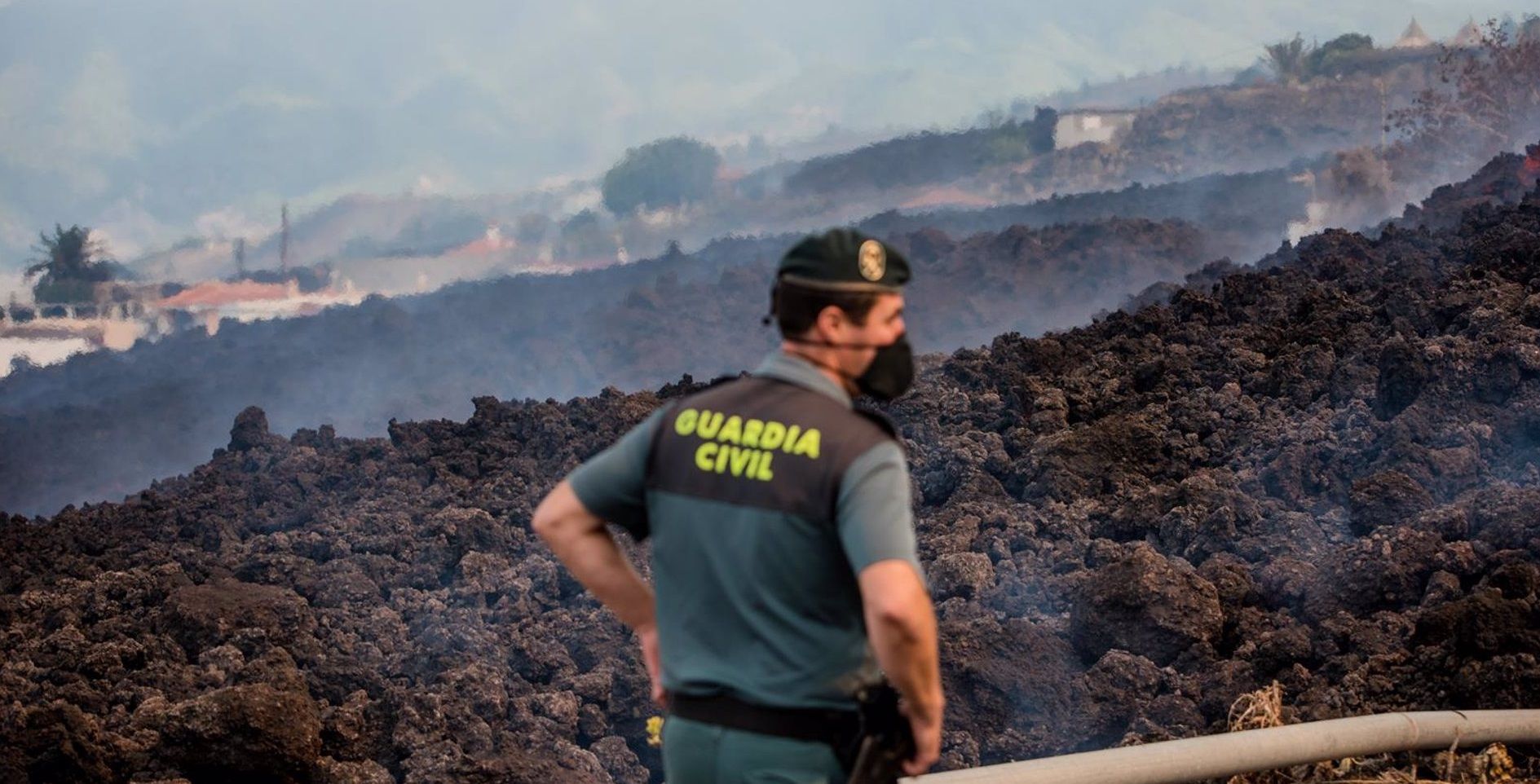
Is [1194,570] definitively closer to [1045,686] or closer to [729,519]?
[1045,686]

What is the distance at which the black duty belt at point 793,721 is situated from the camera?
4.34m

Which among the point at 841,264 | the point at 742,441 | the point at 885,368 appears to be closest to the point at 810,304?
the point at 841,264

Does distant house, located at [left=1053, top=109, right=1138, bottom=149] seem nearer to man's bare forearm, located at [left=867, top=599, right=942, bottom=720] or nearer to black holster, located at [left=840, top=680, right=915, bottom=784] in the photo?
black holster, located at [left=840, top=680, right=915, bottom=784]

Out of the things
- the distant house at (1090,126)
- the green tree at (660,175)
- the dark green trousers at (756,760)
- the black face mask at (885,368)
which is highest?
the distant house at (1090,126)

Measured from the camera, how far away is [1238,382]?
542 inches

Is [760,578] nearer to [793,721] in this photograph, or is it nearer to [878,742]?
[793,721]

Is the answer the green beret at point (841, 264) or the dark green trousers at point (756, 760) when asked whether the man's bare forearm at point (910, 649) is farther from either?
the green beret at point (841, 264)

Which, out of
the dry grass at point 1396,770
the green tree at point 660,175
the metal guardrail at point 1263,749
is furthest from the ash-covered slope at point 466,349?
the metal guardrail at point 1263,749

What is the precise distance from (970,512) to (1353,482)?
2.17 meters

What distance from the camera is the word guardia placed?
423cm

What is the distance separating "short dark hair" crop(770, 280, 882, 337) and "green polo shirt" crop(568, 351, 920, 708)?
0.08 meters

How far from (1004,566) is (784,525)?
6.59 meters

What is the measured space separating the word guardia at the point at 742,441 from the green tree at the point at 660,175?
2929 centimetres

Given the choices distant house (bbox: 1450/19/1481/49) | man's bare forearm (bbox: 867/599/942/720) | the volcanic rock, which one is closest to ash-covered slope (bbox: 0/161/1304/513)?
distant house (bbox: 1450/19/1481/49)
